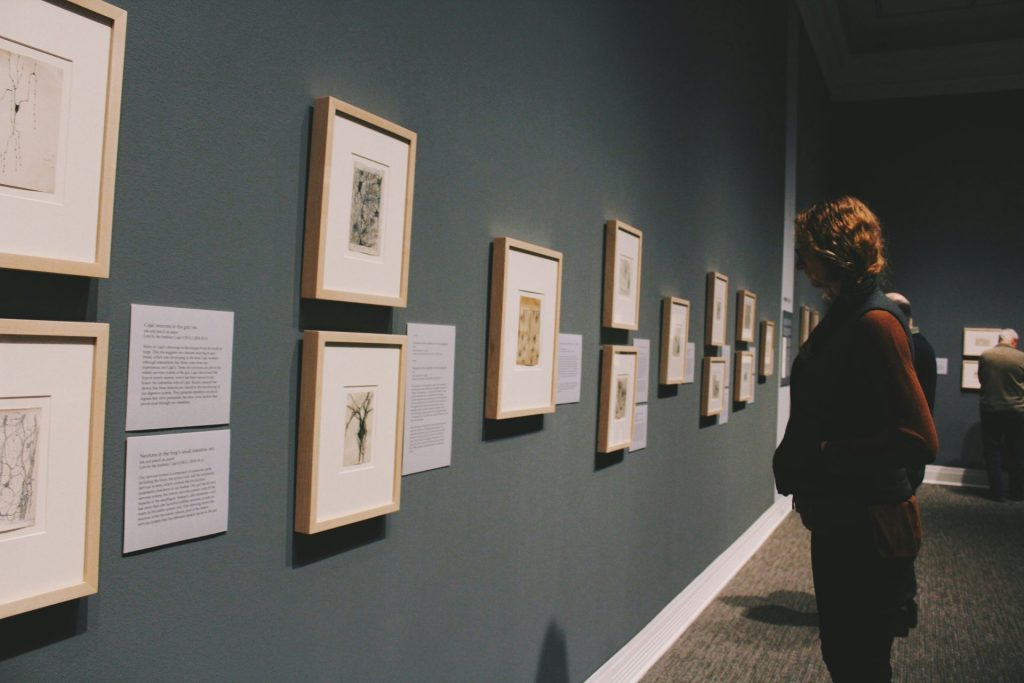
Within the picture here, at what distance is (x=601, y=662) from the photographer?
3275 mm

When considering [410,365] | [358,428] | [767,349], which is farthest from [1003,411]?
[358,428]

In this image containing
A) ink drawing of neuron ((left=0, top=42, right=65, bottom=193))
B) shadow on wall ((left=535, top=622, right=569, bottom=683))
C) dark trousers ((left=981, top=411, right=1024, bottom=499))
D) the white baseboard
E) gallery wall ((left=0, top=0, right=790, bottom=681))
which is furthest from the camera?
dark trousers ((left=981, top=411, right=1024, bottom=499))

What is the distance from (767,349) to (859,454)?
14.1ft

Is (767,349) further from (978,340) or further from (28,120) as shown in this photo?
(28,120)

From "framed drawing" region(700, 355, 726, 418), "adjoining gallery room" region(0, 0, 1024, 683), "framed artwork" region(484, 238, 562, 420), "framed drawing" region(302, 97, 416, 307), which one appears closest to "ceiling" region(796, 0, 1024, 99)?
"framed drawing" region(700, 355, 726, 418)

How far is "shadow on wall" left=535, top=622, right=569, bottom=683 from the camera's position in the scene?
2.72 metres

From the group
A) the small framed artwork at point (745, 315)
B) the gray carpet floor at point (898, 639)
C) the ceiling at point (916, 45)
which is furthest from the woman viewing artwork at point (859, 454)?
the ceiling at point (916, 45)

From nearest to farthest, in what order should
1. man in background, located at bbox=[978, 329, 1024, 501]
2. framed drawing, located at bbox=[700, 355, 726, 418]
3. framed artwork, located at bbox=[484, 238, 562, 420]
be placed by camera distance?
framed artwork, located at bbox=[484, 238, 562, 420]
framed drawing, located at bbox=[700, 355, 726, 418]
man in background, located at bbox=[978, 329, 1024, 501]

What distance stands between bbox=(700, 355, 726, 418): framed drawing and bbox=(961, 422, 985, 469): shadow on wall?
6.89 meters

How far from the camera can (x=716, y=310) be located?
4.70 m

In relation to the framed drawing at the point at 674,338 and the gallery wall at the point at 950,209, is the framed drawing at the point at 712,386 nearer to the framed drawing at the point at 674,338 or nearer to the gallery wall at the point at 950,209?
the framed drawing at the point at 674,338

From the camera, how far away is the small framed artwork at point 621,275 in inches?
120

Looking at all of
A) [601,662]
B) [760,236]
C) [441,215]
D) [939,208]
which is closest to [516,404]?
[441,215]

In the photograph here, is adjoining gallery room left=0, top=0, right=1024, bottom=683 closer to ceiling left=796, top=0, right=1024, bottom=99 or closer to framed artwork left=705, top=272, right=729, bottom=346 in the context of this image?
→ framed artwork left=705, top=272, right=729, bottom=346
